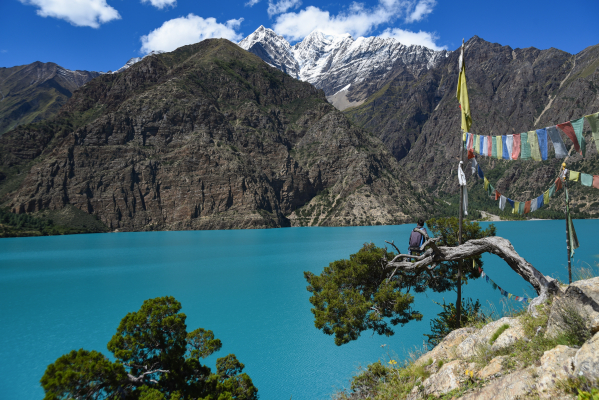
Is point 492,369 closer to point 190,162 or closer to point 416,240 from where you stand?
point 416,240

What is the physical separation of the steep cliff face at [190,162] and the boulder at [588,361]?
148 meters

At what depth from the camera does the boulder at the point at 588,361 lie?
13.1 ft

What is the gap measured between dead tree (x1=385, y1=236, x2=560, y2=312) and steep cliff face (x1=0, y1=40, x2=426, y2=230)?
142 metres

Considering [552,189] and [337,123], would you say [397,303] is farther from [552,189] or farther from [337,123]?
[337,123]

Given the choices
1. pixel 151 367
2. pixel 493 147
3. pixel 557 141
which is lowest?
pixel 151 367

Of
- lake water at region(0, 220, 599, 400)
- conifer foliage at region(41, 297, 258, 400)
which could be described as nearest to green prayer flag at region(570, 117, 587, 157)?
lake water at region(0, 220, 599, 400)

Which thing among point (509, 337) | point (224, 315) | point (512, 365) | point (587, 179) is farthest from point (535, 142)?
point (224, 315)

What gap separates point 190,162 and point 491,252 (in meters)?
161

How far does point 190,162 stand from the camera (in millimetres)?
158875

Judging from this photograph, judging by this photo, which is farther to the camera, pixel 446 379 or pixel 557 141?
pixel 557 141

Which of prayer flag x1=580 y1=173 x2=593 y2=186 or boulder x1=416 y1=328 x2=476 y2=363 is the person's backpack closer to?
boulder x1=416 y1=328 x2=476 y2=363

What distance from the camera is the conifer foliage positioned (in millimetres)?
6539

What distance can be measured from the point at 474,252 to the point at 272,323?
15.2m

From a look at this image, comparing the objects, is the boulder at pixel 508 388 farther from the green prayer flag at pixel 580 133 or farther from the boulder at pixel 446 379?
the green prayer flag at pixel 580 133
